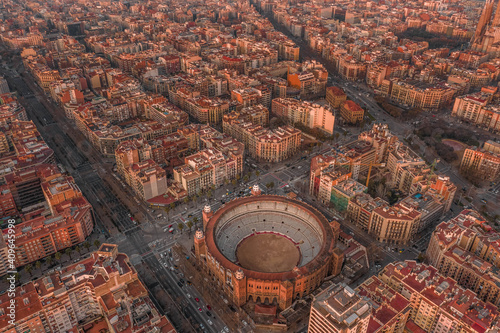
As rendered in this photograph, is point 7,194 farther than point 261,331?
Yes

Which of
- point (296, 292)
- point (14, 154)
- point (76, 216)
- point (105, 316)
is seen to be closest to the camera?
point (105, 316)

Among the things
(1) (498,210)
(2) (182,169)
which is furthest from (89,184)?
(1) (498,210)

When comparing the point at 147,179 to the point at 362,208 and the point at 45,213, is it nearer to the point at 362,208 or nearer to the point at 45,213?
the point at 45,213

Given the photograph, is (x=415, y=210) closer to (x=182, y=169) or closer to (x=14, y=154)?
(x=182, y=169)

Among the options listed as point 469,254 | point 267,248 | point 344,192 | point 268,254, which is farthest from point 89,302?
point 469,254

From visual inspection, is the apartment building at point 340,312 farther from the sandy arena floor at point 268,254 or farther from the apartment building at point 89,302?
the apartment building at point 89,302

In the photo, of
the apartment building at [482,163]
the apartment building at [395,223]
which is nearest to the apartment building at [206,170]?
the apartment building at [395,223]

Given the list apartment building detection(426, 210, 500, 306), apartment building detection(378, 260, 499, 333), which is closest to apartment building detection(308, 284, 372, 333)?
apartment building detection(378, 260, 499, 333)

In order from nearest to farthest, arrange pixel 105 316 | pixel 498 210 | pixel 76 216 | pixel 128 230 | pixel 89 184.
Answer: pixel 105 316
pixel 76 216
pixel 128 230
pixel 498 210
pixel 89 184
